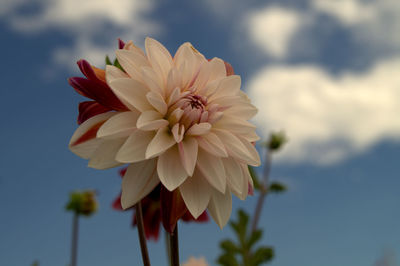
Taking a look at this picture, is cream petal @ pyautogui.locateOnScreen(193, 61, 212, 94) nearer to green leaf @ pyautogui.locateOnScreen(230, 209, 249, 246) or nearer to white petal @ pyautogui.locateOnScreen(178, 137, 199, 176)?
white petal @ pyautogui.locateOnScreen(178, 137, 199, 176)

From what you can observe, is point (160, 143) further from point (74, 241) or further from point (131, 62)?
point (74, 241)

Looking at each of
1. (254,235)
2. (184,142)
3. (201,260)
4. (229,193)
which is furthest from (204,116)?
(201,260)

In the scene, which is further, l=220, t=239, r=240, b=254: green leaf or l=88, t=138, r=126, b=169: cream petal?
l=220, t=239, r=240, b=254: green leaf

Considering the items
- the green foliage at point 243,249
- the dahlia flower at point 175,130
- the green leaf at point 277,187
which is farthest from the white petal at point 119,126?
the green leaf at point 277,187

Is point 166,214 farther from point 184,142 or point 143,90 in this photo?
point 143,90

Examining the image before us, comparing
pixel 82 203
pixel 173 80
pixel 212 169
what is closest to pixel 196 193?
pixel 212 169

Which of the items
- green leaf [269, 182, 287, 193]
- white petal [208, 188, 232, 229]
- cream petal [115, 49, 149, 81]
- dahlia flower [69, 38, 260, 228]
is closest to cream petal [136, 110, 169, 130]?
dahlia flower [69, 38, 260, 228]

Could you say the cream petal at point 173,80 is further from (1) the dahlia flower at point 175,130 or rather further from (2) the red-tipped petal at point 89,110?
(2) the red-tipped petal at point 89,110
